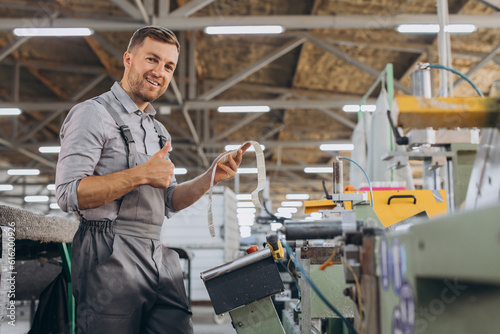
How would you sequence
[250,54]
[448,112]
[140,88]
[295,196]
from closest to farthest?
1. [448,112]
2. [140,88]
3. [250,54]
4. [295,196]

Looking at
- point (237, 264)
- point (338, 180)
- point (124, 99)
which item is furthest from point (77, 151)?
point (338, 180)

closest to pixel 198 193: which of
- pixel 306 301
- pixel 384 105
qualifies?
pixel 306 301

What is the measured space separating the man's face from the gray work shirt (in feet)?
0.16

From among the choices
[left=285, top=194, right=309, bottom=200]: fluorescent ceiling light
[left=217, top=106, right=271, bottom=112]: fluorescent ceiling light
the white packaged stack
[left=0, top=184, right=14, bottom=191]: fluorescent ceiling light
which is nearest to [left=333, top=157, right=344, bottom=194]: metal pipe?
the white packaged stack

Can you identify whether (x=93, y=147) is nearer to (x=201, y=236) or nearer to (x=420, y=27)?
(x=420, y=27)

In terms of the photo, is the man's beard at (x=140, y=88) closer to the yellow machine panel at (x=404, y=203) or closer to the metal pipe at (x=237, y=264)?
the metal pipe at (x=237, y=264)

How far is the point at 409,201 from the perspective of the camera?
261cm

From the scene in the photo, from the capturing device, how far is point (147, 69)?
1.64 metres

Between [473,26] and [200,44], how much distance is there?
4.25 m

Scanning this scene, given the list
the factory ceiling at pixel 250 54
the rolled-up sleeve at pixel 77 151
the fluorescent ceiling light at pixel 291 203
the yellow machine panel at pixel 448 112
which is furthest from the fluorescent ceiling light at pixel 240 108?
the fluorescent ceiling light at pixel 291 203

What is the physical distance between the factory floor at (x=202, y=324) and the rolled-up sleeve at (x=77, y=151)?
3951mm

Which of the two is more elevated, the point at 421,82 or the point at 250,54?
the point at 250,54

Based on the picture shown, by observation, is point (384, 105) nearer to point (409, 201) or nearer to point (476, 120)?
point (409, 201)

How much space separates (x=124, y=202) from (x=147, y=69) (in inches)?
18.0
